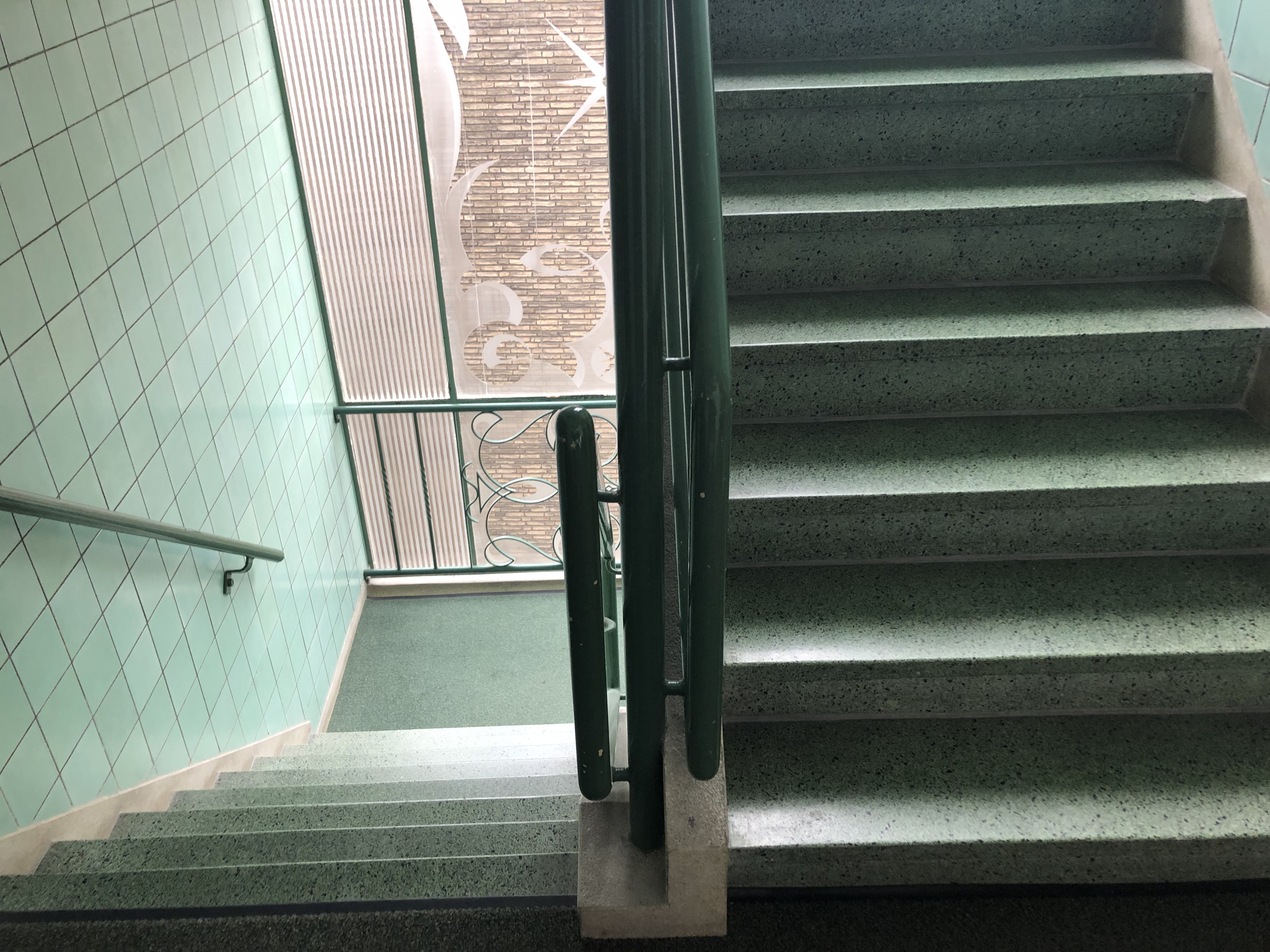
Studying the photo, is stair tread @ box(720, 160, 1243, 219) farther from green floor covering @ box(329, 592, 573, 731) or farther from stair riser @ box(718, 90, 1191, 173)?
green floor covering @ box(329, 592, 573, 731)

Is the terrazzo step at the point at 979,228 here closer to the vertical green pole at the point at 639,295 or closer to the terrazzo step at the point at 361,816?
the vertical green pole at the point at 639,295

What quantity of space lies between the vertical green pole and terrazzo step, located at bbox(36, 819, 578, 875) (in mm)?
621

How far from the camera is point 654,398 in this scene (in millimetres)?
1296

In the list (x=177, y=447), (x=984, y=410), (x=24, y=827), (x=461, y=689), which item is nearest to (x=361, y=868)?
(x=24, y=827)

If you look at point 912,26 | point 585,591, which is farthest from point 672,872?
point 912,26

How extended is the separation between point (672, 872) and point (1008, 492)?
975 mm

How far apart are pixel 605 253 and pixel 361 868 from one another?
11.2 ft

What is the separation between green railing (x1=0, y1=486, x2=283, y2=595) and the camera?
83.0 inches

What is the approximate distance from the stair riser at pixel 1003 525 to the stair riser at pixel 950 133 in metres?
0.97

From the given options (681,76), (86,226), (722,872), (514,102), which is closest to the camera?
(681,76)

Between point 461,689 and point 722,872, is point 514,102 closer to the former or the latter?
point 461,689

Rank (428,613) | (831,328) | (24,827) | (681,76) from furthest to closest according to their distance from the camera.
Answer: (428,613) → (24,827) → (831,328) → (681,76)

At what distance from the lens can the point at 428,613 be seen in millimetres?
5246

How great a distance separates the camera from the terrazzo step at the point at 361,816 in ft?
7.34
